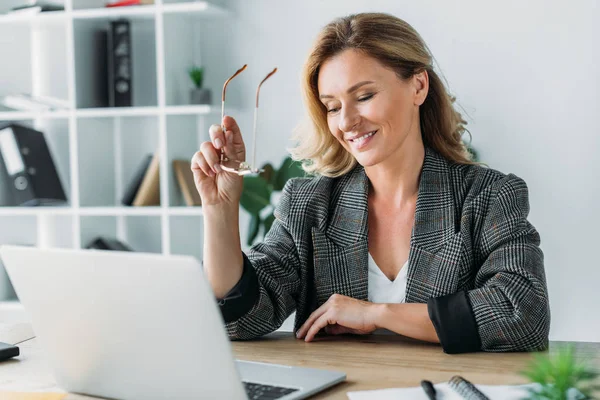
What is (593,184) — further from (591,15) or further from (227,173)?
(227,173)

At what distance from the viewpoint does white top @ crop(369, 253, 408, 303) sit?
1661mm

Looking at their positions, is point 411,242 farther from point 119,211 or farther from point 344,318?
point 119,211

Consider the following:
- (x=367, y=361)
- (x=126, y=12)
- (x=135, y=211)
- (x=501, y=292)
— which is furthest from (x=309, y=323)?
(x=126, y=12)

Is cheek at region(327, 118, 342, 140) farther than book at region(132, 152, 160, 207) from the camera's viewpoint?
No

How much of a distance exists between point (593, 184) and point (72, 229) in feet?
7.45

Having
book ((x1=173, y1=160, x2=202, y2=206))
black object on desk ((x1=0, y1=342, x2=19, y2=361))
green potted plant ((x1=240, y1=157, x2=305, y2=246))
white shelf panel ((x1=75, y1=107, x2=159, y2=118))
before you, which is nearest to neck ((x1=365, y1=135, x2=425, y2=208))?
black object on desk ((x1=0, y1=342, x2=19, y2=361))

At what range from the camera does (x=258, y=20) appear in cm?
335

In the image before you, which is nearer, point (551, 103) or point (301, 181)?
point (301, 181)

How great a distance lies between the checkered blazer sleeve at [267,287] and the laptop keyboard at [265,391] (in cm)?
43

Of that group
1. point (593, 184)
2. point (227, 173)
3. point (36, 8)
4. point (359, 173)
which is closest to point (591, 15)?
point (593, 184)

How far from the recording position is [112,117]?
3.54m

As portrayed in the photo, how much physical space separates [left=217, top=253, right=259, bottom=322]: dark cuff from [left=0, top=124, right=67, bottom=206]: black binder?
201 centimetres

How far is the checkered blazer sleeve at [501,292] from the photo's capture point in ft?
4.42

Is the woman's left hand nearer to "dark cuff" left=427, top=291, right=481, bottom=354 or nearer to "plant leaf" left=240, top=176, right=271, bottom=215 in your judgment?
"dark cuff" left=427, top=291, right=481, bottom=354
